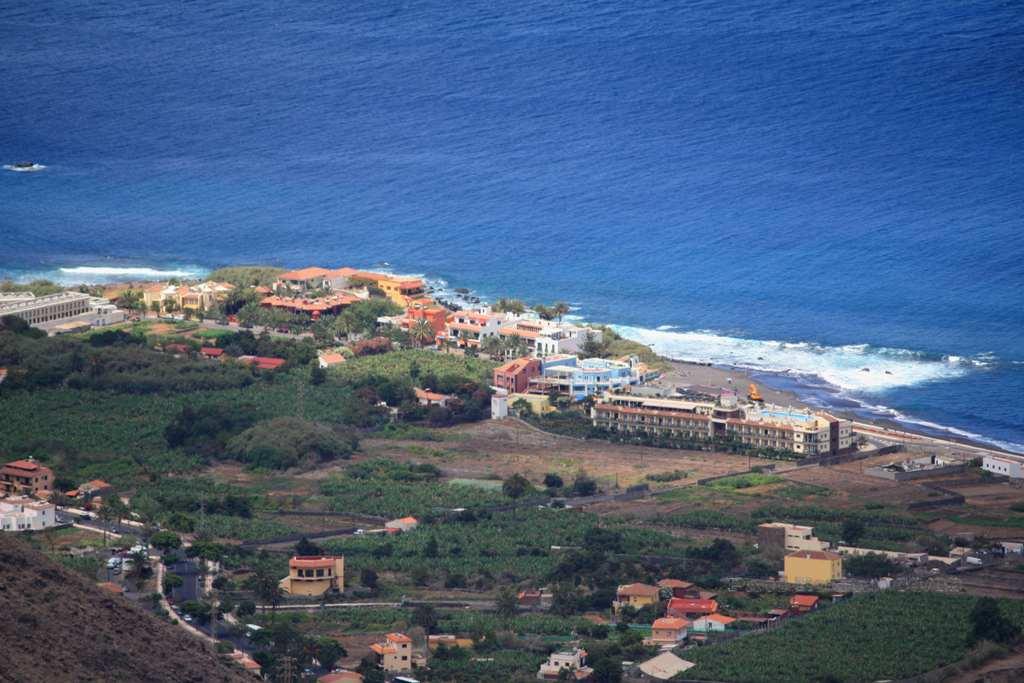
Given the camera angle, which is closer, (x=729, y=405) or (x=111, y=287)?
(x=729, y=405)

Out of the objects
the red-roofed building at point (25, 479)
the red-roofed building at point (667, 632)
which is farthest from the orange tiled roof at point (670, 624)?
the red-roofed building at point (25, 479)

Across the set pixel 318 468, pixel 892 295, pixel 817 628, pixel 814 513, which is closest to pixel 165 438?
pixel 318 468

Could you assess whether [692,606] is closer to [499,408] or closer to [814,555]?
[814,555]

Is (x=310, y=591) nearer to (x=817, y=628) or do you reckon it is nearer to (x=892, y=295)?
(x=817, y=628)

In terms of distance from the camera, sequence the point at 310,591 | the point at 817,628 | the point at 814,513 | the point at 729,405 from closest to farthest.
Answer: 1. the point at 817,628
2. the point at 310,591
3. the point at 814,513
4. the point at 729,405

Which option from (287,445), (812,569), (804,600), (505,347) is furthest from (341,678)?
(505,347)

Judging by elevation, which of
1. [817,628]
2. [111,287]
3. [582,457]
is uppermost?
[111,287]
